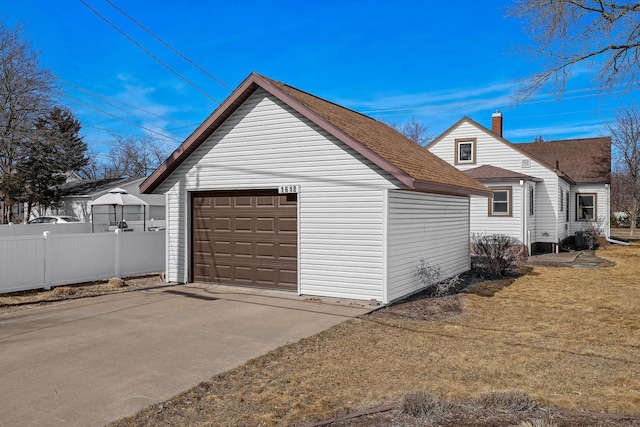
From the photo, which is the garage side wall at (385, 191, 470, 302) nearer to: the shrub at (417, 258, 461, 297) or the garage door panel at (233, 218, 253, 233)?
the shrub at (417, 258, 461, 297)

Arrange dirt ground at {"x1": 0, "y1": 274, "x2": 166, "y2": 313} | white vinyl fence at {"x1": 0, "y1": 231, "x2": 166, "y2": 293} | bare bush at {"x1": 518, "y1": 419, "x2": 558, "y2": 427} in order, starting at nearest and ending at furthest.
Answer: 1. bare bush at {"x1": 518, "y1": 419, "x2": 558, "y2": 427}
2. dirt ground at {"x1": 0, "y1": 274, "x2": 166, "y2": 313}
3. white vinyl fence at {"x1": 0, "y1": 231, "x2": 166, "y2": 293}

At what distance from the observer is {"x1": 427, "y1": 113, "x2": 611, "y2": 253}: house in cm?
1930

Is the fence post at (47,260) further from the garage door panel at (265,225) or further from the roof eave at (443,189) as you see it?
the roof eave at (443,189)

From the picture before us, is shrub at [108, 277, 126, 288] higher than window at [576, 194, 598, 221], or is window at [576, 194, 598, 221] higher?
window at [576, 194, 598, 221]

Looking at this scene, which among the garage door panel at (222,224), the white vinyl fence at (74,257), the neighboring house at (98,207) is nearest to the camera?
the white vinyl fence at (74,257)

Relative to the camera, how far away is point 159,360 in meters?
5.79

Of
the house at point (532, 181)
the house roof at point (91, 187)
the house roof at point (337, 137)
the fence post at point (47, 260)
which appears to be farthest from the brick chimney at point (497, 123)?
the house roof at point (91, 187)

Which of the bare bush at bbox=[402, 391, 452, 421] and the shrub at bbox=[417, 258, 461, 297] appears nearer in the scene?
the bare bush at bbox=[402, 391, 452, 421]

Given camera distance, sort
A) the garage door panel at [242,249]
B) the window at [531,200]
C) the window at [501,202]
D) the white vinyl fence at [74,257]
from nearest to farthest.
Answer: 1. the white vinyl fence at [74,257]
2. the garage door panel at [242,249]
3. the window at [501,202]
4. the window at [531,200]

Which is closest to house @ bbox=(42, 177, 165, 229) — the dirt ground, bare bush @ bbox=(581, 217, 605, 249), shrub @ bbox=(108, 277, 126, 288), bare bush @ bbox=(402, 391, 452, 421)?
the dirt ground

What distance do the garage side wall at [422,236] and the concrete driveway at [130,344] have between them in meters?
1.32

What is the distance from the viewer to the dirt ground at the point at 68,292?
30.5ft

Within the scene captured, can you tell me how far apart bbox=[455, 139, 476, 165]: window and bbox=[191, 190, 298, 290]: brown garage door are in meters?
15.0

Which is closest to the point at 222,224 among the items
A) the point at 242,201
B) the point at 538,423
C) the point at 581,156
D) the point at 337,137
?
the point at 242,201
